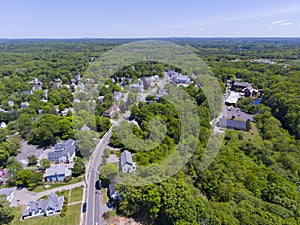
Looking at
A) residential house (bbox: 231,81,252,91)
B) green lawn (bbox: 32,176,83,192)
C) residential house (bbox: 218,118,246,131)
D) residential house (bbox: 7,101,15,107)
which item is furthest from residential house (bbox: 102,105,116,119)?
residential house (bbox: 231,81,252,91)

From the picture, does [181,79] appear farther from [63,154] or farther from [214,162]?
[63,154]

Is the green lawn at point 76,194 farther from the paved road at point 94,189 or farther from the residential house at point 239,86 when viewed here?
the residential house at point 239,86

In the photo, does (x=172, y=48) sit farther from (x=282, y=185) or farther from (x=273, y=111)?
(x=282, y=185)

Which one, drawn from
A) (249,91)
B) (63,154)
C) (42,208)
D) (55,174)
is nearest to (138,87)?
(249,91)

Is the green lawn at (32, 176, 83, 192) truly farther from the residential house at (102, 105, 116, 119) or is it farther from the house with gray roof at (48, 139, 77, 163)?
the residential house at (102, 105, 116, 119)

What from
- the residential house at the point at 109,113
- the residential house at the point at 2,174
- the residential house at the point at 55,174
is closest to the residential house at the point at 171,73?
the residential house at the point at 109,113

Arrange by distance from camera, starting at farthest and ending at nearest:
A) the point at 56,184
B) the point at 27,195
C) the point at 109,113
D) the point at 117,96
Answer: the point at 117,96
the point at 109,113
the point at 56,184
the point at 27,195
